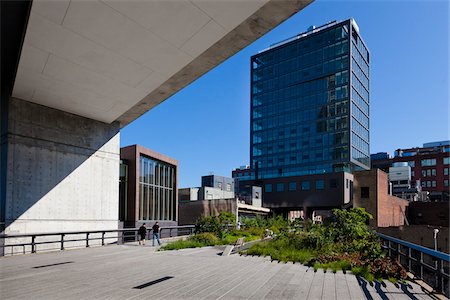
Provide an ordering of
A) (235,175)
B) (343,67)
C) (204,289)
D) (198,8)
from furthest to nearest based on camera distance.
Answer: (235,175) < (343,67) < (198,8) < (204,289)

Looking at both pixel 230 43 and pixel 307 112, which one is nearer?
pixel 230 43

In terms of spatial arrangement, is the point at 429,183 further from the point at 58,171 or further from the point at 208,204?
the point at 58,171

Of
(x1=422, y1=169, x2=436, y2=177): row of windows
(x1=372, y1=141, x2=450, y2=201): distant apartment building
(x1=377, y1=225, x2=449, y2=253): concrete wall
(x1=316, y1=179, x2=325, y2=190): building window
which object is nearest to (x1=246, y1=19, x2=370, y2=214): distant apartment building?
(x1=316, y1=179, x2=325, y2=190): building window

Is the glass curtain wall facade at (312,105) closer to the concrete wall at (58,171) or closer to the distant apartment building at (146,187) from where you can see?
the distant apartment building at (146,187)

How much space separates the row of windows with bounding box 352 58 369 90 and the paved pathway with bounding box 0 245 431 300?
84.5 meters

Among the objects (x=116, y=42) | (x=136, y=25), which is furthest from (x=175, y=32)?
(x=116, y=42)

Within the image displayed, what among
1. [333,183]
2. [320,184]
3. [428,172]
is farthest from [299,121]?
[428,172]

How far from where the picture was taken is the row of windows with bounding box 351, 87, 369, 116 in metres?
87.1

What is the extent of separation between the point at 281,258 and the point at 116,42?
10161 mm

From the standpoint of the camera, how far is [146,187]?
103 feet

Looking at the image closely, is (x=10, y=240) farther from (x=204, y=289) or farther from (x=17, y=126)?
(x=204, y=289)

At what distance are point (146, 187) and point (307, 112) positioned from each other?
221ft

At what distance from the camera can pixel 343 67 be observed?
85.9 meters

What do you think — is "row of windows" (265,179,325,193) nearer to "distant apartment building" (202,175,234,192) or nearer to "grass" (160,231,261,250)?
"distant apartment building" (202,175,234,192)
